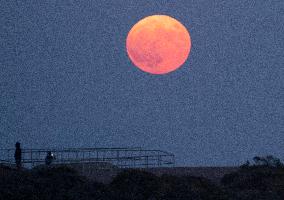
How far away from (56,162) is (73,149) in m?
1.67

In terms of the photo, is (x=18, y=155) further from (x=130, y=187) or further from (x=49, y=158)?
(x=130, y=187)

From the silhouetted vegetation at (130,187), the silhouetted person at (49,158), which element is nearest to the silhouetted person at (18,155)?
the silhouetted person at (49,158)

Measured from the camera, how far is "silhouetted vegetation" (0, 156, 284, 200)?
24.7 m

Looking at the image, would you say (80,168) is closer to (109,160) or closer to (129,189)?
(109,160)

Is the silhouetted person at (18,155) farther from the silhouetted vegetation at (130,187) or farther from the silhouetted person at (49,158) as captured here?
the silhouetted vegetation at (130,187)

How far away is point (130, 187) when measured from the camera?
27391 mm

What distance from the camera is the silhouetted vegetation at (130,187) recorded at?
81.1 ft

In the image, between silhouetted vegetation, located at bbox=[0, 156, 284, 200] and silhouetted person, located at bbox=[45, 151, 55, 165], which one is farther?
silhouetted person, located at bbox=[45, 151, 55, 165]

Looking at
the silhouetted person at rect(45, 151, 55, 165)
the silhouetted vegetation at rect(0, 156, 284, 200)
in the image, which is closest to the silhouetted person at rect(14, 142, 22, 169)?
the silhouetted person at rect(45, 151, 55, 165)

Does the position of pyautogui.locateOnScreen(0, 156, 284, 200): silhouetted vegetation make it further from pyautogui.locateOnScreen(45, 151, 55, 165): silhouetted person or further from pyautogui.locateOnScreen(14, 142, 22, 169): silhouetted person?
pyautogui.locateOnScreen(45, 151, 55, 165): silhouetted person

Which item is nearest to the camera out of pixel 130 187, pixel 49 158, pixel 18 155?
pixel 130 187

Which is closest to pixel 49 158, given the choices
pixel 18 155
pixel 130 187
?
pixel 18 155

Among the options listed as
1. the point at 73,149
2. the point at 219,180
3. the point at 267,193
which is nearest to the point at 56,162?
the point at 73,149

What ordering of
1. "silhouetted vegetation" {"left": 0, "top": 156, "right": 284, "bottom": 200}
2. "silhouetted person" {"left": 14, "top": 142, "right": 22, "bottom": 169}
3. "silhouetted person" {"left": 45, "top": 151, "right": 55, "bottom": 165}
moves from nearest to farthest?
1. "silhouetted vegetation" {"left": 0, "top": 156, "right": 284, "bottom": 200}
2. "silhouetted person" {"left": 14, "top": 142, "right": 22, "bottom": 169}
3. "silhouetted person" {"left": 45, "top": 151, "right": 55, "bottom": 165}
